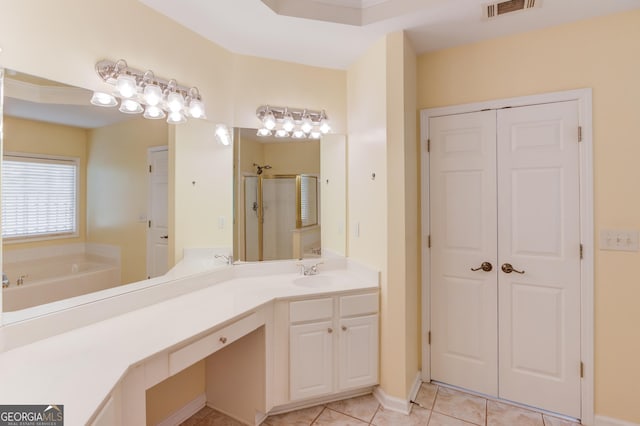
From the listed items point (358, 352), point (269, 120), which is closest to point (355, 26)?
point (269, 120)

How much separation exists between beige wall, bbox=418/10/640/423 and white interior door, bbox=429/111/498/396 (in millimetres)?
513

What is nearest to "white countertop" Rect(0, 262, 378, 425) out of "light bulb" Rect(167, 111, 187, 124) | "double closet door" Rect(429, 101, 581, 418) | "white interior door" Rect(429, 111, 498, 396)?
"white interior door" Rect(429, 111, 498, 396)

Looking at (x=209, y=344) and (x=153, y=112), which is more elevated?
(x=153, y=112)

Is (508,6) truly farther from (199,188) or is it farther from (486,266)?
(199,188)

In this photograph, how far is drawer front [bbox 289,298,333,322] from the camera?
1.92m

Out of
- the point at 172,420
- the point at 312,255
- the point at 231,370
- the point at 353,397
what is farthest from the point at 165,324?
the point at 353,397

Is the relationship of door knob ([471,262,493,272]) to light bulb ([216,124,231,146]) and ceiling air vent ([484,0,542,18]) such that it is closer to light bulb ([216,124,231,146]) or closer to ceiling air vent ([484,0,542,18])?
ceiling air vent ([484,0,542,18])

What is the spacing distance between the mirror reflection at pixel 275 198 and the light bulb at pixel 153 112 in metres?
0.60

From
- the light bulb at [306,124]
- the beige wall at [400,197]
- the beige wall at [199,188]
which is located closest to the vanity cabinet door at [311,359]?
the beige wall at [400,197]

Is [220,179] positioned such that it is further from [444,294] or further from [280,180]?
[444,294]

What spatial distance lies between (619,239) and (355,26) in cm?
209

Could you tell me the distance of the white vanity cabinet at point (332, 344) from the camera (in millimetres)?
1928

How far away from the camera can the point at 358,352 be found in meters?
2.06

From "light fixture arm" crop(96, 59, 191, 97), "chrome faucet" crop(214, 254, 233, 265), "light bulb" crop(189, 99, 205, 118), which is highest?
"light fixture arm" crop(96, 59, 191, 97)
